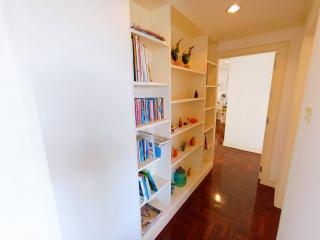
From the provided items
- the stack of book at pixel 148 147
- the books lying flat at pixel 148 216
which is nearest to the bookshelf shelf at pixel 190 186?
the books lying flat at pixel 148 216

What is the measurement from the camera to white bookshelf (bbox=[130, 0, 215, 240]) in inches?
54.6

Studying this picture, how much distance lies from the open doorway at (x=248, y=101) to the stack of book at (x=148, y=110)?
107 inches

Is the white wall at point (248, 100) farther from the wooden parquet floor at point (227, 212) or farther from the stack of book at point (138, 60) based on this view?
the stack of book at point (138, 60)

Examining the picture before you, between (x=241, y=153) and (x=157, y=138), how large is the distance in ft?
9.59

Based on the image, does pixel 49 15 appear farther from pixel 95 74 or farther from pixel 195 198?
pixel 195 198

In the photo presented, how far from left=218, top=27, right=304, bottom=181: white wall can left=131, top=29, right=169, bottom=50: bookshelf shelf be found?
1717 mm

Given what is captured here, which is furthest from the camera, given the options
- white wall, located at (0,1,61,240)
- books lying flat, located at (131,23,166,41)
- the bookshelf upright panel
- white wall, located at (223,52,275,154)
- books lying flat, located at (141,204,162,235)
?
white wall, located at (223,52,275,154)

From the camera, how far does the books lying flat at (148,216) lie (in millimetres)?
1488

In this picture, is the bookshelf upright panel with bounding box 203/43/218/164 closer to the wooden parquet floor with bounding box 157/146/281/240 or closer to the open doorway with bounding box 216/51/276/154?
the wooden parquet floor with bounding box 157/146/281/240

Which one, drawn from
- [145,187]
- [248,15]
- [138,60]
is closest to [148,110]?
[138,60]

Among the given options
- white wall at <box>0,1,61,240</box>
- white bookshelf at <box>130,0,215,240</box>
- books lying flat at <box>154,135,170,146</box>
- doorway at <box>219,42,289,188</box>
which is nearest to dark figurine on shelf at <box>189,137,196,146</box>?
white bookshelf at <box>130,0,215,240</box>

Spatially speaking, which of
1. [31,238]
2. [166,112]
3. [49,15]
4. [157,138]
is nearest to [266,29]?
[166,112]

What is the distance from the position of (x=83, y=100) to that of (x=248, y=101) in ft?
13.0

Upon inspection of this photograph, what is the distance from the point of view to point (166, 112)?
5.11ft
